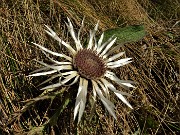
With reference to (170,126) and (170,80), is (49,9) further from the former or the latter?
(170,126)

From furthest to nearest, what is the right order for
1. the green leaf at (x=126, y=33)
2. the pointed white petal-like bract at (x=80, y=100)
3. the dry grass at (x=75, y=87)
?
the green leaf at (x=126, y=33)
the dry grass at (x=75, y=87)
the pointed white petal-like bract at (x=80, y=100)

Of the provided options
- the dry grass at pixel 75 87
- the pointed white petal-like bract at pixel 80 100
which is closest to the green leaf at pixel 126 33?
the dry grass at pixel 75 87

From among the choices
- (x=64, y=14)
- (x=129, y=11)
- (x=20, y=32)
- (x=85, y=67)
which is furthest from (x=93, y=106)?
(x=129, y=11)

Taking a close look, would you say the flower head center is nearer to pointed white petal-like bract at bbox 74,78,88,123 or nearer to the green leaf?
pointed white petal-like bract at bbox 74,78,88,123

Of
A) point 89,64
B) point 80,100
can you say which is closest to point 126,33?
point 89,64

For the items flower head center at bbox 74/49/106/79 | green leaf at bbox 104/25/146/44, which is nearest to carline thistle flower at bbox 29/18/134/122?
flower head center at bbox 74/49/106/79

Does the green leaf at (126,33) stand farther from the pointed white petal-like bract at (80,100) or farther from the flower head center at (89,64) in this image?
the pointed white petal-like bract at (80,100)
